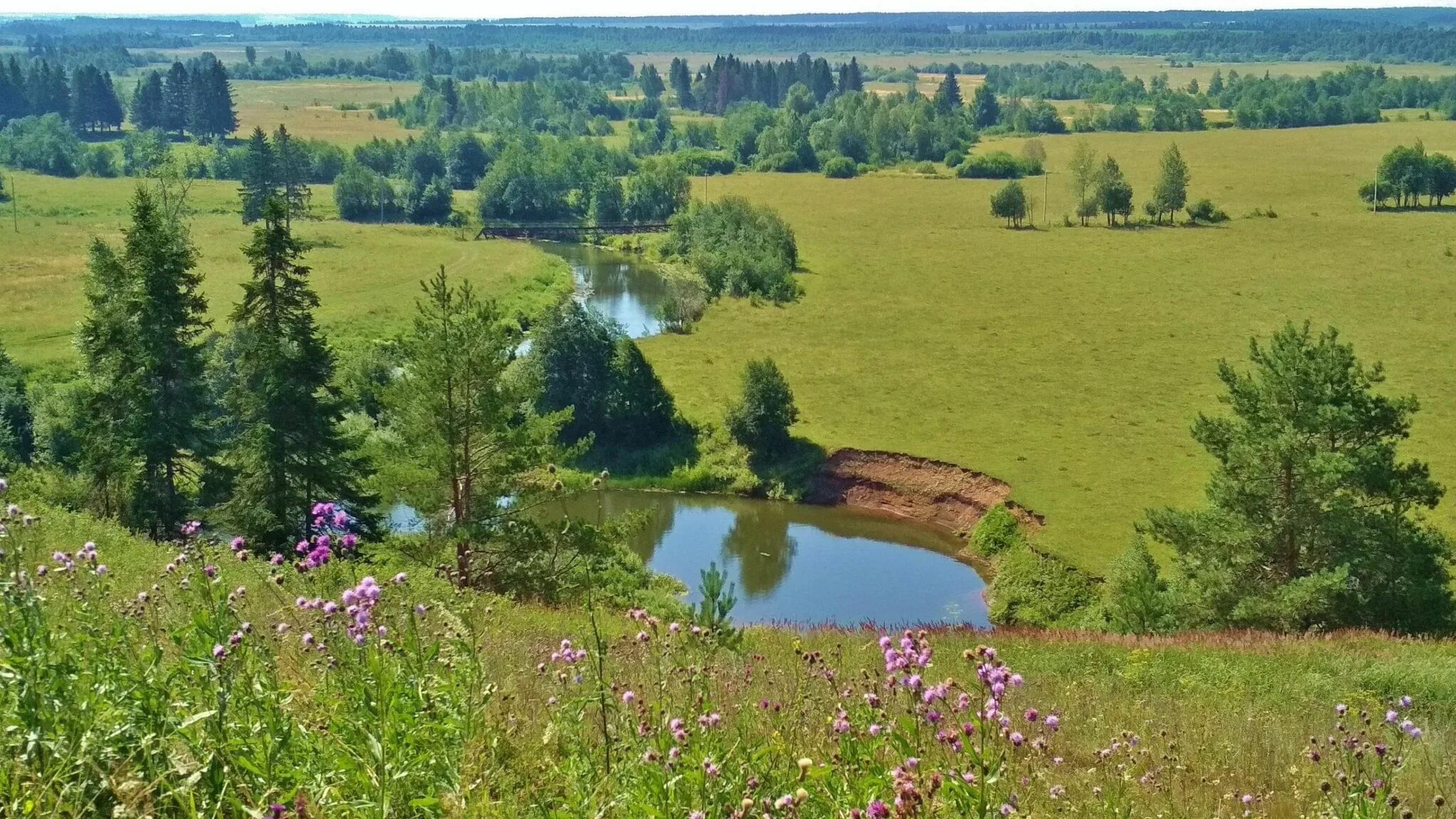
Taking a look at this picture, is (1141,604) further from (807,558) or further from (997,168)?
(997,168)

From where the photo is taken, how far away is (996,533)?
35.5 m

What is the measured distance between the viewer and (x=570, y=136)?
154 metres

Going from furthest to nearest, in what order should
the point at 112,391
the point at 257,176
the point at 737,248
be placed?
1. the point at 257,176
2. the point at 737,248
3. the point at 112,391

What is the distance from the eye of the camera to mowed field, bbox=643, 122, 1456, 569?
40.2m

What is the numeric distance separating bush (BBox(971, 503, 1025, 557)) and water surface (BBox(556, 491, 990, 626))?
81 cm

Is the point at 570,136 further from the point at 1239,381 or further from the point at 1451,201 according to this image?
the point at 1239,381

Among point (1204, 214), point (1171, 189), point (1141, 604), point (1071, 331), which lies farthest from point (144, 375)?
point (1204, 214)

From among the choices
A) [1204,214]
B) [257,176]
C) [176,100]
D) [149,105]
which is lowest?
[1204,214]

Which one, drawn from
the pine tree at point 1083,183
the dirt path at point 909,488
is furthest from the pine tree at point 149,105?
the dirt path at point 909,488

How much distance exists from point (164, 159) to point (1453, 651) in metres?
49.0

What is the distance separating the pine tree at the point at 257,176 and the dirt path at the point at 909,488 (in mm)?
64772

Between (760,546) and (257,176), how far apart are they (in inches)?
2767

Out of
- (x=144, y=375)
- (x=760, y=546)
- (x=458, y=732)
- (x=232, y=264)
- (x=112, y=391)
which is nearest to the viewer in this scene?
(x=458, y=732)

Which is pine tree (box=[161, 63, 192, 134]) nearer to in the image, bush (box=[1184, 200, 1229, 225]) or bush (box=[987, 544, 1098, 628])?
bush (box=[1184, 200, 1229, 225])
